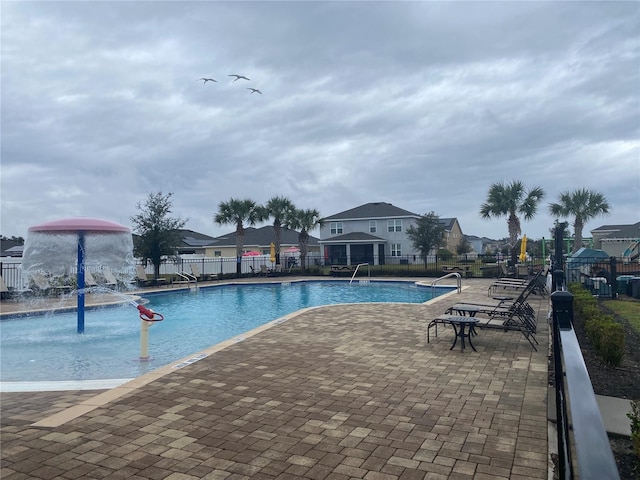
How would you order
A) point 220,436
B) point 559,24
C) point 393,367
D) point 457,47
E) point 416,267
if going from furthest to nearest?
point 416,267, point 457,47, point 559,24, point 393,367, point 220,436

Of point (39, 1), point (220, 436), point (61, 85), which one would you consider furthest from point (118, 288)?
point (220, 436)

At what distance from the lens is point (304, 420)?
4.57 meters

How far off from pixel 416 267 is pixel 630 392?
27438 millimetres

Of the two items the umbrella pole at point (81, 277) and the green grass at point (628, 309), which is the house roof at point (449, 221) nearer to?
the green grass at point (628, 309)

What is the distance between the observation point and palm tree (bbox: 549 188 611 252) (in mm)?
36281

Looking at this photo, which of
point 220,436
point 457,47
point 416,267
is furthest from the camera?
point 416,267

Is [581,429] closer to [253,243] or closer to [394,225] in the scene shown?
[394,225]

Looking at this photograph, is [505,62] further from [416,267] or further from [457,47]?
[416,267]

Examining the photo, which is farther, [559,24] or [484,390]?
[559,24]

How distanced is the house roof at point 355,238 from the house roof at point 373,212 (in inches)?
70.8

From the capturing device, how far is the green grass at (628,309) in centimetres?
993

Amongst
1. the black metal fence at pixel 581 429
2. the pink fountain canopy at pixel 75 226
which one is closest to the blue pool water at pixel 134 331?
the pink fountain canopy at pixel 75 226

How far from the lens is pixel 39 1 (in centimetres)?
985

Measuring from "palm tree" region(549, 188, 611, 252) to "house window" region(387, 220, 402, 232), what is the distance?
44.2 ft
